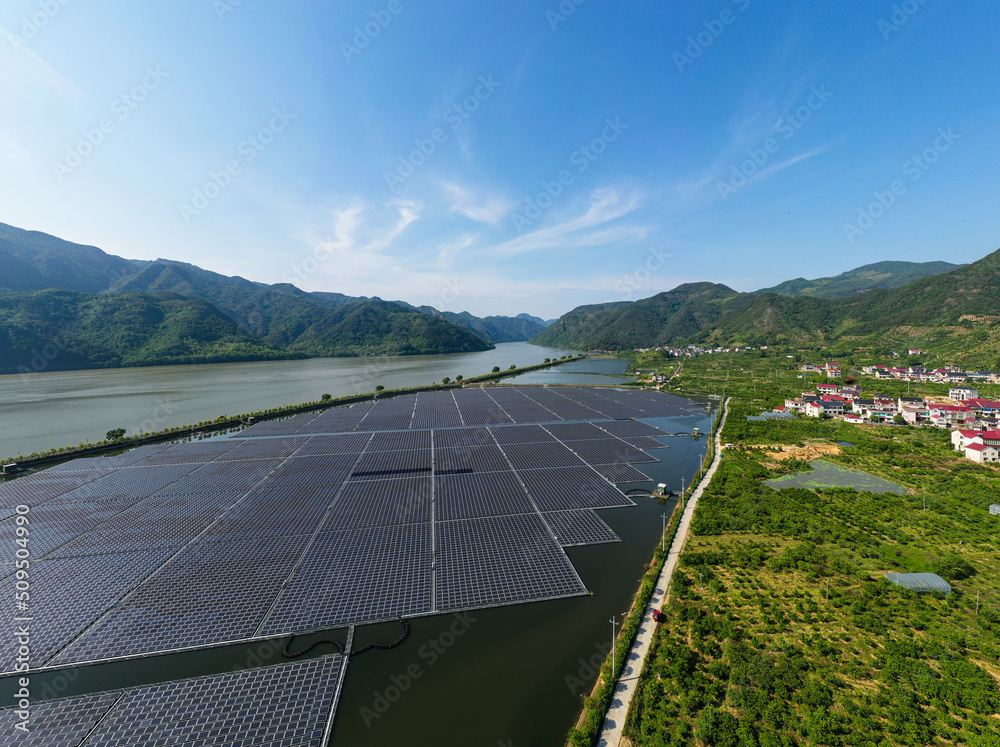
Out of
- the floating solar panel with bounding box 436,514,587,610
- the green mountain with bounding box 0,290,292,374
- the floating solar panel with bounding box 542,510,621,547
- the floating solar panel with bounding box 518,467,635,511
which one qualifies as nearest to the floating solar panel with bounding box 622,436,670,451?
the floating solar panel with bounding box 518,467,635,511

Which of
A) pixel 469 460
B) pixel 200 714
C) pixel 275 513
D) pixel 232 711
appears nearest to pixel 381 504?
pixel 275 513

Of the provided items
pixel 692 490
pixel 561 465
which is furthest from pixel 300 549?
pixel 692 490

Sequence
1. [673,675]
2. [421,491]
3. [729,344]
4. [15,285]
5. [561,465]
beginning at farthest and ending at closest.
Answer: [729,344], [15,285], [561,465], [421,491], [673,675]

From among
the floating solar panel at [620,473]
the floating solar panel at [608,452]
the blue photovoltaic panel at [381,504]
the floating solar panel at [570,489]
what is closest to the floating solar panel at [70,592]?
the blue photovoltaic panel at [381,504]

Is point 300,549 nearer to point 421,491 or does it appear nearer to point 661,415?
point 421,491

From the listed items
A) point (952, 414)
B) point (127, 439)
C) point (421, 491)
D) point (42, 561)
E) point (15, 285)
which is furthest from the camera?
point (15, 285)

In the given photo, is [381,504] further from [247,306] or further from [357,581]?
[247,306]
